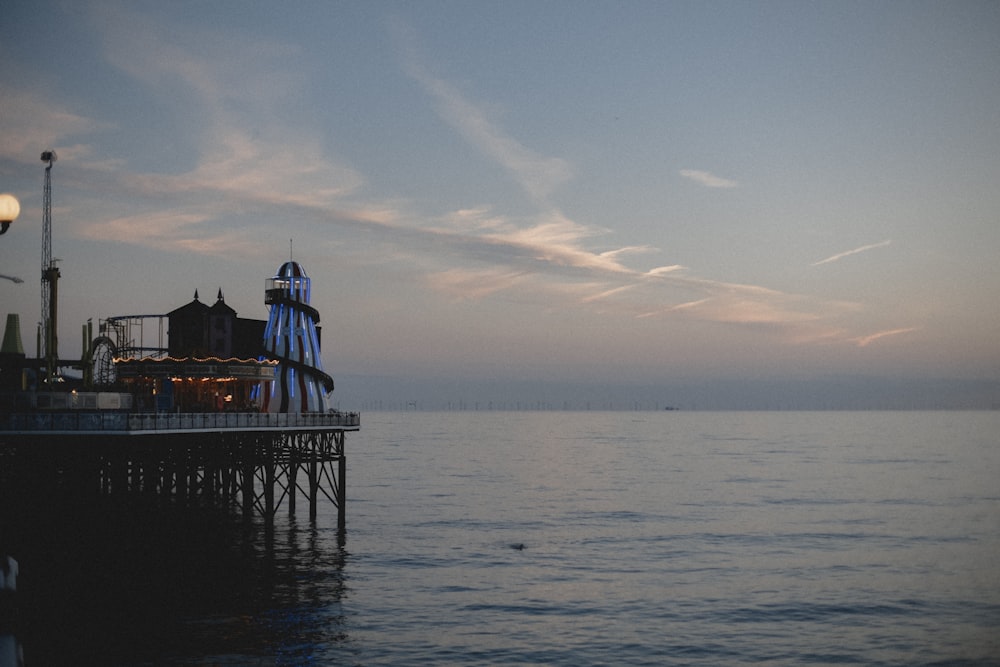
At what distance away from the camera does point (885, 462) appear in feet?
444

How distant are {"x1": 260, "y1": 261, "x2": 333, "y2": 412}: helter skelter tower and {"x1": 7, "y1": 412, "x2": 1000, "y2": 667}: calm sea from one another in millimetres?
8339

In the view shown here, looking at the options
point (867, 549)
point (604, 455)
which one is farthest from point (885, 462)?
point (867, 549)

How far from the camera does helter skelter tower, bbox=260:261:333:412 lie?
60.9m

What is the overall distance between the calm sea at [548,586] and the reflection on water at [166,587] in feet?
0.47

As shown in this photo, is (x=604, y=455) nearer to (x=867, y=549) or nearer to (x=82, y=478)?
(x=867, y=549)

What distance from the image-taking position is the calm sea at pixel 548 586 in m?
→ 33.0

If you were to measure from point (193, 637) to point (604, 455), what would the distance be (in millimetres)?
129647

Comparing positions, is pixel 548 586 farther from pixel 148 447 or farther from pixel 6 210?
pixel 6 210

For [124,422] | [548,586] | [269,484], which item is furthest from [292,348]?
[548,586]

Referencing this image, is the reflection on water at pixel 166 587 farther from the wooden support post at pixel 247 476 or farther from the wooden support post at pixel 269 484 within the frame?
the wooden support post at pixel 247 476

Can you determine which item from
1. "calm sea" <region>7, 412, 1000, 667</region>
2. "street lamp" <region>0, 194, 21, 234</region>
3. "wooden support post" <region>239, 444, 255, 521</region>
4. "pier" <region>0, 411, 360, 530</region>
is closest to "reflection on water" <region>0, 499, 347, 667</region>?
"calm sea" <region>7, 412, 1000, 667</region>

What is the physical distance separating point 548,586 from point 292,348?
26403 mm

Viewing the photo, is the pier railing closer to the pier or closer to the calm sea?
the pier

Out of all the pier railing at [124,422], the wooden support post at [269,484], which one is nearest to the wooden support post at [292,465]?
the wooden support post at [269,484]
